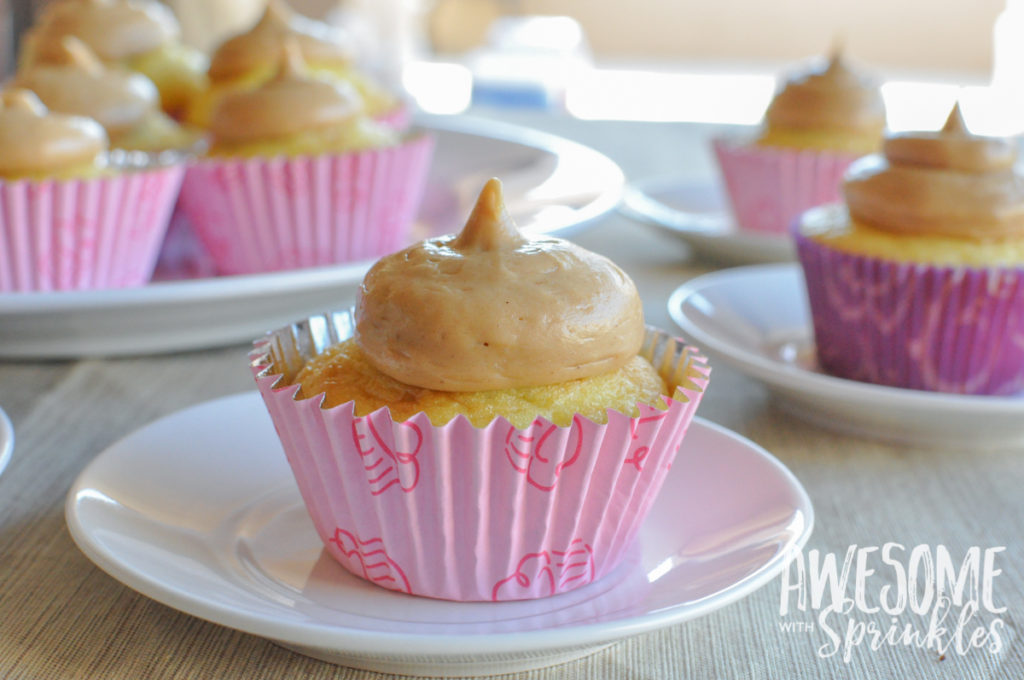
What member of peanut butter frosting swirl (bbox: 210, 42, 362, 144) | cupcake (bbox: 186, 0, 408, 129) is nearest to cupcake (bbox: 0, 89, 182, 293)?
peanut butter frosting swirl (bbox: 210, 42, 362, 144)

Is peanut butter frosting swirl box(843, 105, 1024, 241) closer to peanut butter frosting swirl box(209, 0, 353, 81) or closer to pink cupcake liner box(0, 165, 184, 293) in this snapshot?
pink cupcake liner box(0, 165, 184, 293)

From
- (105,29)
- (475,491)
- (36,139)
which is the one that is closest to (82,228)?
(36,139)

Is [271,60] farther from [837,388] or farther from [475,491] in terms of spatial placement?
[475,491]

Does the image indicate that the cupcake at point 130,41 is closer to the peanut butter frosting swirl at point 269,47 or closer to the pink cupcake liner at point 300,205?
the peanut butter frosting swirl at point 269,47

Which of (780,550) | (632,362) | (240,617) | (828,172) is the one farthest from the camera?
(828,172)

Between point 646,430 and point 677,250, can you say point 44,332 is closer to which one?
point 646,430

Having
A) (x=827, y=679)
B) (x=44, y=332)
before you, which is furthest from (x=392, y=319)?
(x=44, y=332)
